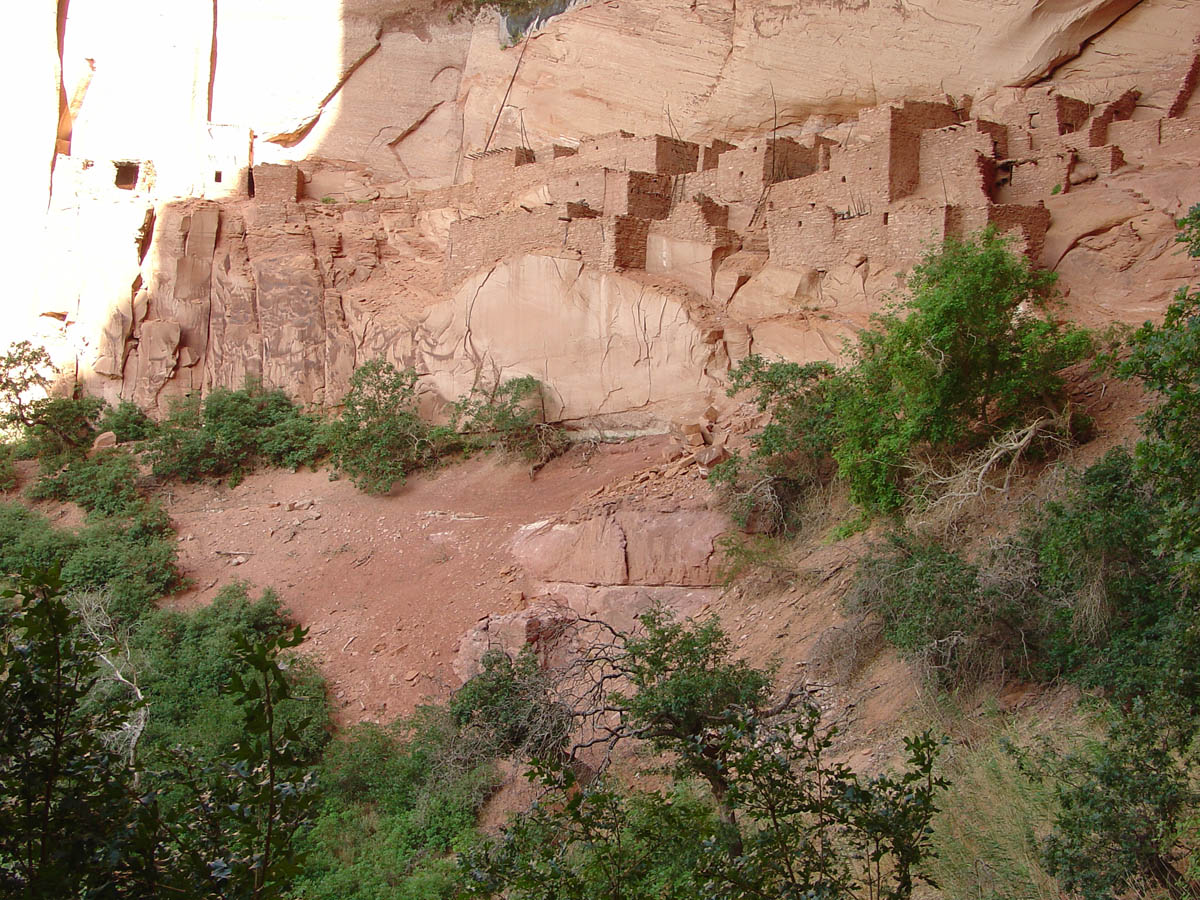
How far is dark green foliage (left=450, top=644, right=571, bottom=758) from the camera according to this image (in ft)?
32.8

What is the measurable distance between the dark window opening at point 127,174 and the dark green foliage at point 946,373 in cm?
1678

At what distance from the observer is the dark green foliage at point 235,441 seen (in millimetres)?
17984

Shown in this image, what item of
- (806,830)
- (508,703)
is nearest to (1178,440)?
(806,830)

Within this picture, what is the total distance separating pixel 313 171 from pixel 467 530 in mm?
11657

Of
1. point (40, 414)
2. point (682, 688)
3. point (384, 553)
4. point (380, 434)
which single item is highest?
A: point (682, 688)

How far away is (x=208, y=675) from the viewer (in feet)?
43.0

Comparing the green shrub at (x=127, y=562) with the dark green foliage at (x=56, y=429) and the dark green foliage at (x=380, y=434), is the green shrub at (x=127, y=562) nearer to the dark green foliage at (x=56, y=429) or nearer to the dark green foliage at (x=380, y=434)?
the dark green foliage at (x=380, y=434)

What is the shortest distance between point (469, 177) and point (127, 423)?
8496mm

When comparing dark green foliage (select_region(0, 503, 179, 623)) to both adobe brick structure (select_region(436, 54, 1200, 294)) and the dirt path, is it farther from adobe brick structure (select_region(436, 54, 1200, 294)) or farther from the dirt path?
adobe brick structure (select_region(436, 54, 1200, 294))

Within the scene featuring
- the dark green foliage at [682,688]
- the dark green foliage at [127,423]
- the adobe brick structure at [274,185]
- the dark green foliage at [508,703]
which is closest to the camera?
the dark green foliage at [682,688]

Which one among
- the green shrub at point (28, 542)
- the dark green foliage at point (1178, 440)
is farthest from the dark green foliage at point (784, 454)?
the green shrub at point (28, 542)

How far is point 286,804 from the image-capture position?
3.36 m

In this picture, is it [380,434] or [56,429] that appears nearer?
[380,434]

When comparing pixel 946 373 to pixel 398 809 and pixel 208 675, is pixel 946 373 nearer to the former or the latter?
pixel 398 809
